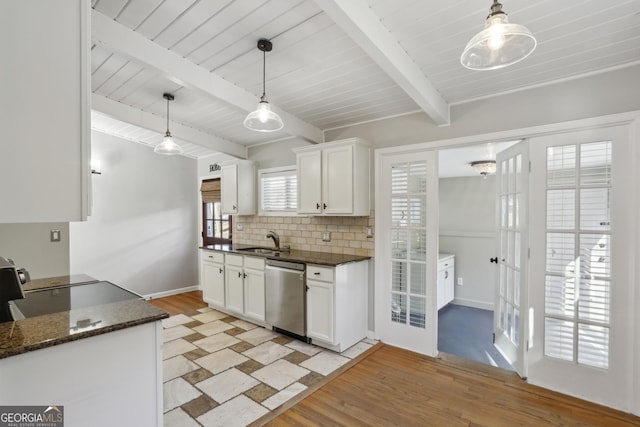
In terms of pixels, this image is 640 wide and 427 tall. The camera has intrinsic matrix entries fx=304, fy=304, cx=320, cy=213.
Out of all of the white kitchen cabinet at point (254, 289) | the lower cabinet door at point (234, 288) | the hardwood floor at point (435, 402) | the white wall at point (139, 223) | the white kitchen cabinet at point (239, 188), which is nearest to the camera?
the hardwood floor at point (435, 402)

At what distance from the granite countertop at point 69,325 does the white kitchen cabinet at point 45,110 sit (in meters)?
0.48

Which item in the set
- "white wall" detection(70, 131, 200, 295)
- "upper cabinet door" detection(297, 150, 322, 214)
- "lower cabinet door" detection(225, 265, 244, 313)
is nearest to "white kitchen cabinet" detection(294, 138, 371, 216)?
"upper cabinet door" detection(297, 150, 322, 214)

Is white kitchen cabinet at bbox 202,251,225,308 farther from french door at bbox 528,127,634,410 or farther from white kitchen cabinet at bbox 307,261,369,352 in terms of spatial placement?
french door at bbox 528,127,634,410

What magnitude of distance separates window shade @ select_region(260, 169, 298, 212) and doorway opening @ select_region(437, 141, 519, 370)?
2052mm

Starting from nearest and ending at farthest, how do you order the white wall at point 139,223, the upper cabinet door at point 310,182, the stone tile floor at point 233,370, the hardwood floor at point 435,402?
the hardwood floor at point 435,402 → the stone tile floor at point 233,370 → the upper cabinet door at point 310,182 → the white wall at point 139,223

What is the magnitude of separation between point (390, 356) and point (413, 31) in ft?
9.26

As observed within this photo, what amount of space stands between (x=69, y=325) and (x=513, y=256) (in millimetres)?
3281

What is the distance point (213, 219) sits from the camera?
577 cm

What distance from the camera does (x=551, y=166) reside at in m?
2.44

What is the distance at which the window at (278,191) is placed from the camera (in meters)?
4.26

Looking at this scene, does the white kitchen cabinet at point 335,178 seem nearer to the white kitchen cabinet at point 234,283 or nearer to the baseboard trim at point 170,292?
the white kitchen cabinet at point 234,283

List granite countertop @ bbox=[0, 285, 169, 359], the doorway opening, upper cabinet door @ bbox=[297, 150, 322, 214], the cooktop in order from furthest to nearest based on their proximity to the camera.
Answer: the doorway opening, upper cabinet door @ bbox=[297, 150, 322, 214], the cooktop, granite countertop @ bbox=[0, 285, 169, 359]

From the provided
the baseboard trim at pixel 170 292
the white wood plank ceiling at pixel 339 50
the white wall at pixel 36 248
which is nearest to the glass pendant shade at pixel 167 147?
the white wood plank ceiling at pixel 339 50

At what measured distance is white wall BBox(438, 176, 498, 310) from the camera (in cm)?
461
